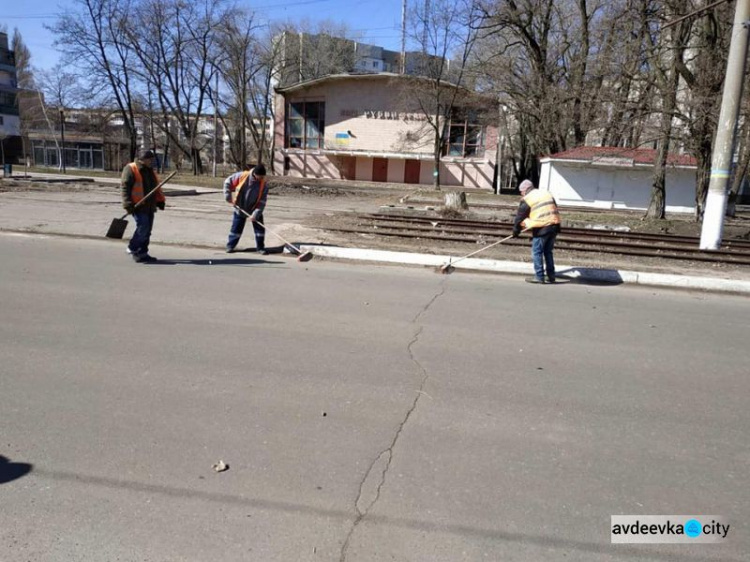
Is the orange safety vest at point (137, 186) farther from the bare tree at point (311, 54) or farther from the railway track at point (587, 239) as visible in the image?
the bare tree at point (311, 54)

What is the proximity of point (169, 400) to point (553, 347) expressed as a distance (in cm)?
357

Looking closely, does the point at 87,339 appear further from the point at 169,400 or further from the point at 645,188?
the point at 645,188

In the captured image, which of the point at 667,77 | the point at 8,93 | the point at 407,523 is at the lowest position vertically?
the point at 407,523

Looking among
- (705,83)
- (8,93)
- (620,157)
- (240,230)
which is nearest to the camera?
(240,230)

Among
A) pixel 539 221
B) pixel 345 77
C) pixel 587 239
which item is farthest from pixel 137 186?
pixel 345 77

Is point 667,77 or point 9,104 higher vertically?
point 9,104

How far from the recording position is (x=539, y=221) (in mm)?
8492

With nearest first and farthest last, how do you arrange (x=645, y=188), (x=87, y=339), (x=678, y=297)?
(x=87, y=339) → (x=678, y=297) → (x=645, y=188)

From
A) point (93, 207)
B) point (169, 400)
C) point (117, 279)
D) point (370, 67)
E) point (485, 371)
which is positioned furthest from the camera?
point (370, 67)

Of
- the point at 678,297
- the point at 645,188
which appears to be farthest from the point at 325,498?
the point at 645,188

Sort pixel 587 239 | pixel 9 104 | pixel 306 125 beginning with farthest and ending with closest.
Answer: pixel 9 104, pixel 306 125, pixel 587 239

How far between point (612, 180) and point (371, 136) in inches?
943

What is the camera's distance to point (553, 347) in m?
5.49

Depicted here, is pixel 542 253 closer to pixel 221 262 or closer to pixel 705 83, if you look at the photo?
pixel 221 262
